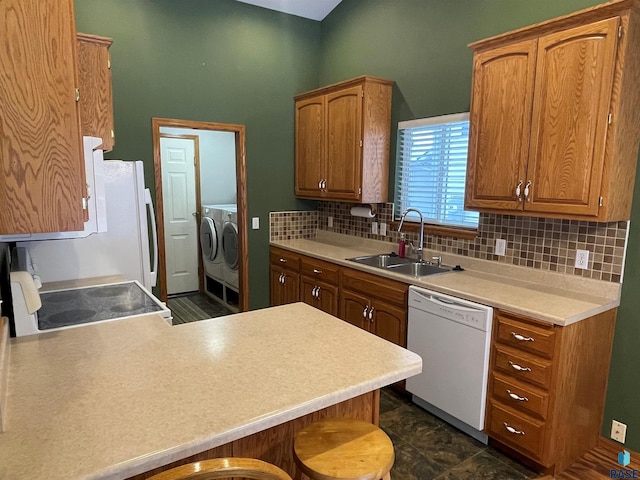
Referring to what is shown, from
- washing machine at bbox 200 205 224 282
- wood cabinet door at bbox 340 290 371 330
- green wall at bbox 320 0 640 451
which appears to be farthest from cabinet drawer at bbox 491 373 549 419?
washing machine at bbox 200 205 224 282

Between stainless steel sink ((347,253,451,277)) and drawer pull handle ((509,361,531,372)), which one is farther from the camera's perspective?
stainless steel sink ((347,253,451,277))

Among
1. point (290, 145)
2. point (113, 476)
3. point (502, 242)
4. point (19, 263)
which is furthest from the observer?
point (290, 145)

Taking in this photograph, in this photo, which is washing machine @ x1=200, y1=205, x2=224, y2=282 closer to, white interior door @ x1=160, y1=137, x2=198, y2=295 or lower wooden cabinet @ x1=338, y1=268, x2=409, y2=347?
white interior door @ x1=160, y1=137, x2=198, y2=295

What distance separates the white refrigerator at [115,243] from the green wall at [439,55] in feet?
6.78

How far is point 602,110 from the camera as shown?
6.70ft

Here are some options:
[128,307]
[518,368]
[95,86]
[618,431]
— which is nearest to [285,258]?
[128,307]

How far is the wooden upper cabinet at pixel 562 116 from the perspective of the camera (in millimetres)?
2020

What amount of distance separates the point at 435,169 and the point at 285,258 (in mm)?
1644

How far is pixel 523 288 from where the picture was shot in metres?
2.56

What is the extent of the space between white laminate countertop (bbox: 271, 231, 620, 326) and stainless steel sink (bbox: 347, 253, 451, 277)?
0.12m

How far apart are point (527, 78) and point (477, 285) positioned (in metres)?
1.21

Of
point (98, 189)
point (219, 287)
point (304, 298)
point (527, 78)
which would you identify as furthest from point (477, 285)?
point (219, 287)

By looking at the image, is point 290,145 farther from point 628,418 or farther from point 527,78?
point 628,418

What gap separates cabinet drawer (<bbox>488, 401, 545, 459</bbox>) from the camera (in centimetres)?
216
